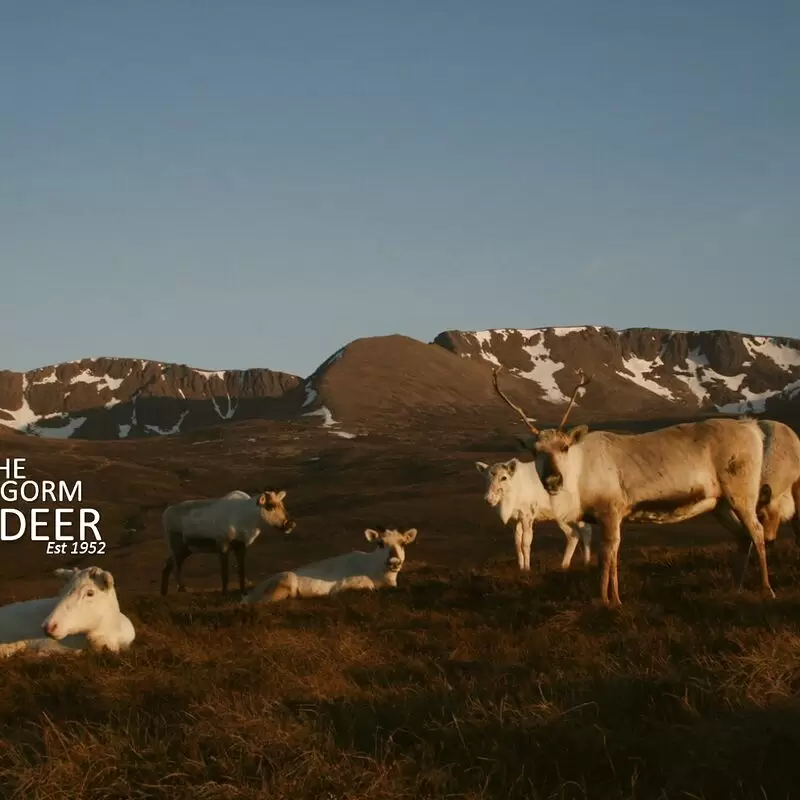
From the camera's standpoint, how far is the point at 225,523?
23047 millimetres

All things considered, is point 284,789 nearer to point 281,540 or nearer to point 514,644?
point 514,644

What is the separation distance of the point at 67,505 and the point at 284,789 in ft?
294

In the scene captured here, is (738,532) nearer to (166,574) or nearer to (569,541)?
(569,541)

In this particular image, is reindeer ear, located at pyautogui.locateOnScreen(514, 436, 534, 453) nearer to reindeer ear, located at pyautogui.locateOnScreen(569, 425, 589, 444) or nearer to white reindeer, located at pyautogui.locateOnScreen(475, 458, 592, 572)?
reindeer ear, located at pyautogui.locateOnScreen(569, 425, 589, 444)

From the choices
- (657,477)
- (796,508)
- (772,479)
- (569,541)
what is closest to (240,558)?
(569,541)

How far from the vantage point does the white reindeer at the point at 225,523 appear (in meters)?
22.5

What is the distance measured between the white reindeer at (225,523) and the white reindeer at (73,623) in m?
10.1

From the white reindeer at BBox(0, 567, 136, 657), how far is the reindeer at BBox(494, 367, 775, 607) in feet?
20.2

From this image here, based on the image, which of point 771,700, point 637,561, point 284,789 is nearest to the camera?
point 284,789

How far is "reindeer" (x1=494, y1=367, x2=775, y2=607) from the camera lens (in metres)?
12.4

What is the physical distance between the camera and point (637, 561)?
1630cm

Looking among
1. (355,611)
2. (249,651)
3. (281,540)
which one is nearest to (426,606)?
(355,611)

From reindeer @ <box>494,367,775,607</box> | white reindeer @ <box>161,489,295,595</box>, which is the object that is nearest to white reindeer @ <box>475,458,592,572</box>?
white reindeer @ <box>161,489,295,595</box>

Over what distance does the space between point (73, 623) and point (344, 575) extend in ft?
25.1
